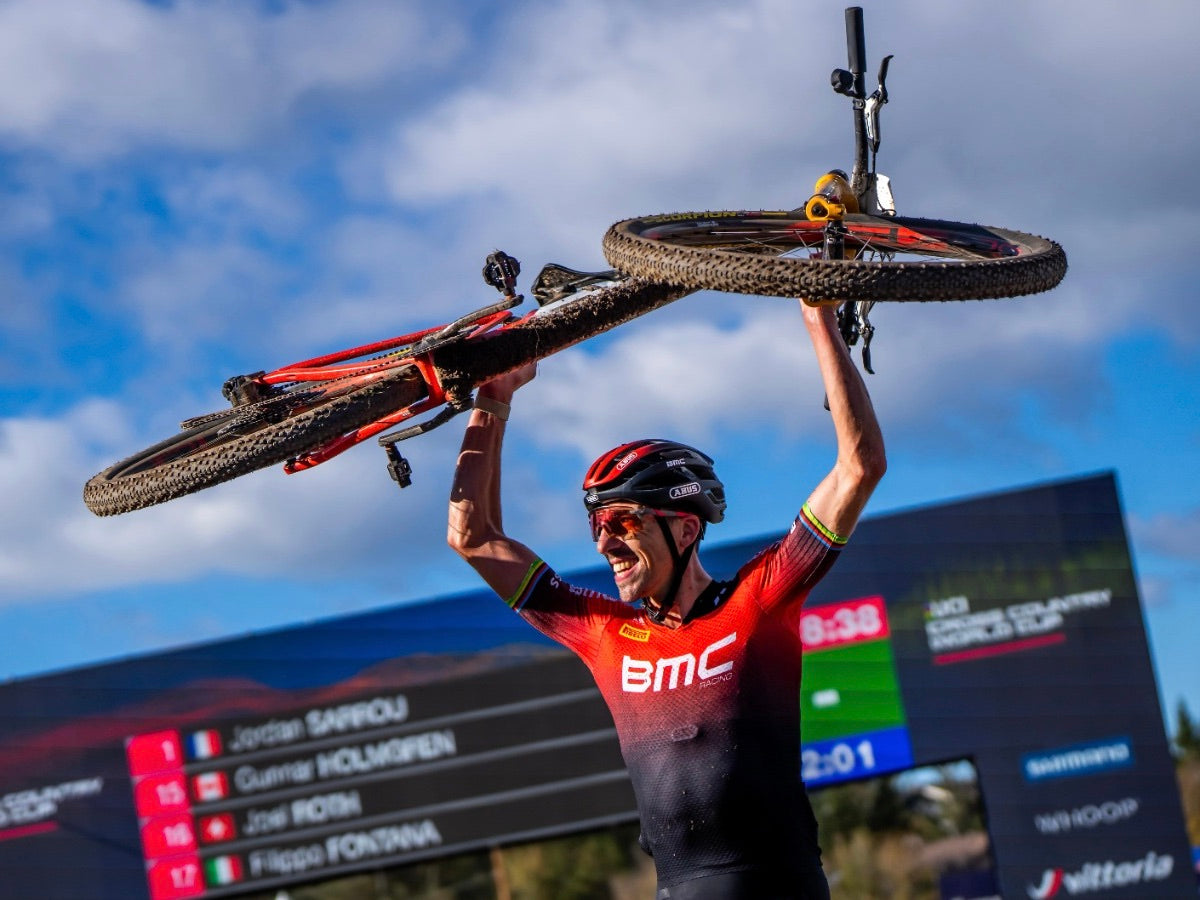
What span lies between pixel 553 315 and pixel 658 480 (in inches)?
40.7

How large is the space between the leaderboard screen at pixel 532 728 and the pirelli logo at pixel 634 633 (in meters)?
12.6

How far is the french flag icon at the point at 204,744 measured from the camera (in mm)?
18219

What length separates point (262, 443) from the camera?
5.23m

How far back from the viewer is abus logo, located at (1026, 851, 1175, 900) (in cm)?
1719

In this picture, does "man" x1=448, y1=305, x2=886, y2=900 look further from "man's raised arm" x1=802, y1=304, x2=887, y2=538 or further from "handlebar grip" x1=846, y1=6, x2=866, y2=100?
"handlebar grip" x1=846, y1=6, x2=866, y2=100

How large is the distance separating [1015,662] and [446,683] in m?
6.33

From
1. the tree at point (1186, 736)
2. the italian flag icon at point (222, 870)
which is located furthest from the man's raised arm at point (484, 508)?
the tree at point (1186, 736)

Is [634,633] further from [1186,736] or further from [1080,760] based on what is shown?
[1186,736]

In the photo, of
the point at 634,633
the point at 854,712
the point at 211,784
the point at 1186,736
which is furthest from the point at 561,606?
the point at 1186,736

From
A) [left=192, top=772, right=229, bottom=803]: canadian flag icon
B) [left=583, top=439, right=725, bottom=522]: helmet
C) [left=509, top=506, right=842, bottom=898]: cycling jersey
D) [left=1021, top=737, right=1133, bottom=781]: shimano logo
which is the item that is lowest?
[left=1021, top=737, right=1133, bottom=781]: shimano logo

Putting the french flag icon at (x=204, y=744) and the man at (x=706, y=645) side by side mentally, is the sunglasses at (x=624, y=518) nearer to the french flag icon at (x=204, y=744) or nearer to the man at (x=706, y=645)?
the man at (x=706, y=645)

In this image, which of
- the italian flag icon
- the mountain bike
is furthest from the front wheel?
the italian flag icon

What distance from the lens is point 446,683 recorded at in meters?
18.0

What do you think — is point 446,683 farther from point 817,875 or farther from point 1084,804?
point 817,875
